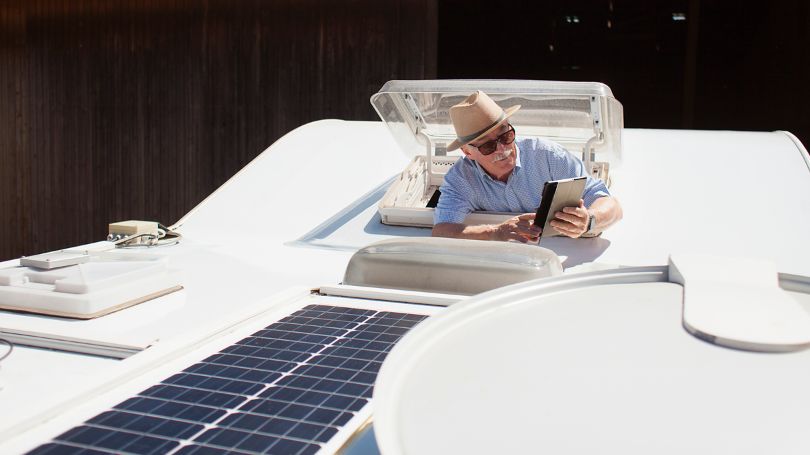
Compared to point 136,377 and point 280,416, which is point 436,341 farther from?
point 136,377

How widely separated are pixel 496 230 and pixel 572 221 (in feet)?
1.22

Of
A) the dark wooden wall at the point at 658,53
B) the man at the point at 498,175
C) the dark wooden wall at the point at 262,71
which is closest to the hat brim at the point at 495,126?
the man at the point at 498,175

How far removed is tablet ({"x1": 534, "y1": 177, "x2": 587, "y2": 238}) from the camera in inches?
89.4

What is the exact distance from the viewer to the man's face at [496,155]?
290 centimetres

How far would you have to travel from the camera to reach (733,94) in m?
7.14

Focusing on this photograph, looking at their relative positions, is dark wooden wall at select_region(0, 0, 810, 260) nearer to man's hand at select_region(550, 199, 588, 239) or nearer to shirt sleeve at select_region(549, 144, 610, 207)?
shirt sleeve at select_region(549, 144, 610, 207)

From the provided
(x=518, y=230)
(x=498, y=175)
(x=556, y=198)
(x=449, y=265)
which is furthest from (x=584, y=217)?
(x=449, y=265)

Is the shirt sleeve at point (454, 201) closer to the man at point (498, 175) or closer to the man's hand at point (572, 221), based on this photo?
the man at point (498, 175)

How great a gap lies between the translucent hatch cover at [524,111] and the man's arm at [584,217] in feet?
1.29

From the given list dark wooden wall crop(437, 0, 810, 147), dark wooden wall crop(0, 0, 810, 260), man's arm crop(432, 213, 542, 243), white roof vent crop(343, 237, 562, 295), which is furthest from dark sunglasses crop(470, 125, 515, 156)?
dark wooden wall crop(437, 0, 810, 147)

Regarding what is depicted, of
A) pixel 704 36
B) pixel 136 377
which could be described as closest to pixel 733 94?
pixel 704 36

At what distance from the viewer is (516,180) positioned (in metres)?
3.00

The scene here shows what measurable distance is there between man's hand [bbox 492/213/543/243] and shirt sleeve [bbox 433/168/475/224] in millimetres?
188

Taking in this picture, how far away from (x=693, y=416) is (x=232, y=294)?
52.5 inches
